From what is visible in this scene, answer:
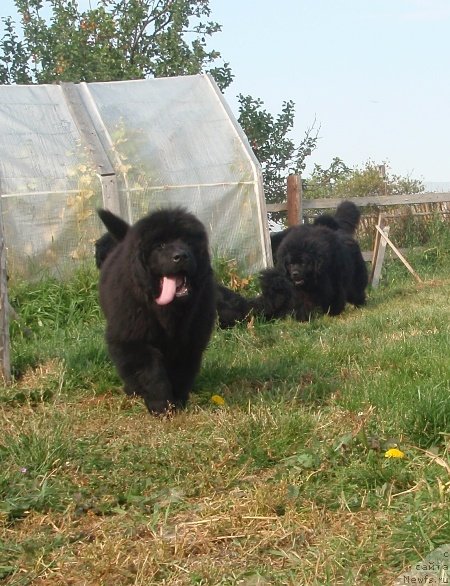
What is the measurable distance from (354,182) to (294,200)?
731 centimetres

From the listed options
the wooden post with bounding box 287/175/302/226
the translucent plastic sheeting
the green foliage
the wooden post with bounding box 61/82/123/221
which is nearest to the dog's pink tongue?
the translucent plastic sheeting

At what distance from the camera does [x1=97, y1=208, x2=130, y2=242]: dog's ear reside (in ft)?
21.0

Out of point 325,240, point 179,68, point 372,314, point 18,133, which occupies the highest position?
point 179,68

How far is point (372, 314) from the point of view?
31.8 feet

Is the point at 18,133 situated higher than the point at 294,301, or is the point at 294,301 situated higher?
the point at 18,133

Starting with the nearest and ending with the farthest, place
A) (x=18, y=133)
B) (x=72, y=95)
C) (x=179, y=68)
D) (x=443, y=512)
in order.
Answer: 1. (x=443, y=512)
2. (x=18, y=133)
3. (x=72, y=95)
4. (x=179, y=68)

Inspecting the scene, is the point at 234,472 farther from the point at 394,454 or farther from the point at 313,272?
the point at 313,272

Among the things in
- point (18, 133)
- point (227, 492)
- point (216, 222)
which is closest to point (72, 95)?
point (18, 133)

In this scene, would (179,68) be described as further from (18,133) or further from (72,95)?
(18,133)

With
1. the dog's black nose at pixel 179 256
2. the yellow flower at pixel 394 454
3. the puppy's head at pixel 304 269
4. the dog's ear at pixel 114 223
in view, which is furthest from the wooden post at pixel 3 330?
the puppy's head at pixel 304 269

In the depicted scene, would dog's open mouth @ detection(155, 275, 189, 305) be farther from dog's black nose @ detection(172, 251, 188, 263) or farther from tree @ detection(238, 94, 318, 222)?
tree @ detection(238, 94, 318, 222)

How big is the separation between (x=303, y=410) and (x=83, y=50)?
13667 mm

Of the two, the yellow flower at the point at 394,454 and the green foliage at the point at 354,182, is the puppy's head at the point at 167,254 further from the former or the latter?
the green foliage at the point at 354,182

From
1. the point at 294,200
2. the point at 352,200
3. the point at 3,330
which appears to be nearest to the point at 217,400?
the point at 3,330
